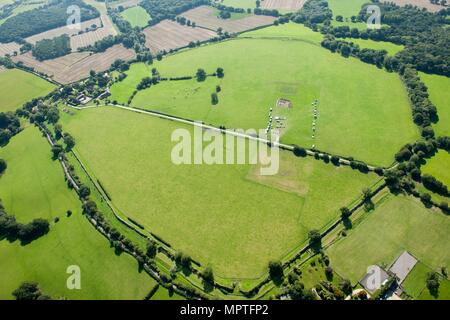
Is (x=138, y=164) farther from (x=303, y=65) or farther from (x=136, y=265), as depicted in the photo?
(x=303, y=65)

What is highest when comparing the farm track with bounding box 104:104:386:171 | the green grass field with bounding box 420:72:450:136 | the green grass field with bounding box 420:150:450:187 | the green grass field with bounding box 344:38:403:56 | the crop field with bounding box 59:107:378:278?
the green grass field with bounding box 344:38:403:56

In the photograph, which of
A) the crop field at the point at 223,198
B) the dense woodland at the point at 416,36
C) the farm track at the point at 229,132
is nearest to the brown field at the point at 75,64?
the farm track at the point at 229,132

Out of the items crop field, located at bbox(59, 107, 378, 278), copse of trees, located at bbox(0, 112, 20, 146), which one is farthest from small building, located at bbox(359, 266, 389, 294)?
copse of trees, located at bbox(0, 112, 20, 146)

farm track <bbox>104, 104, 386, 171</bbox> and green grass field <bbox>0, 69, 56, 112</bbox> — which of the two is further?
green grass field <bbox>0, 69, 56, 112</bbox>

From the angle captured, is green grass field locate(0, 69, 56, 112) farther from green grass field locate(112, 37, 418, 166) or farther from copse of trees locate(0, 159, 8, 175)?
copse of trees locate(0, 159, 8, 175)

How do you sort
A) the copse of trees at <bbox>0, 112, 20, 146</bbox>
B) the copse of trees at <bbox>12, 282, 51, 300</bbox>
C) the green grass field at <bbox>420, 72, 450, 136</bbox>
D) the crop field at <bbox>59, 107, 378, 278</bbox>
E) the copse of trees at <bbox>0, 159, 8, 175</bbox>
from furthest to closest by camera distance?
the copse of trees at <bbox>0, 112, 20, 146</bbox> < the copse of trees at <bbox>0, 159, 8, 175</bbox> < the green grass field at <bbox>420, 72, 450, 136</bbox> < the crop field at <bbox>59, 107, 378, 278</bbox> < the copse of trees at <bbox>12, 282, 51, 300</bbox>

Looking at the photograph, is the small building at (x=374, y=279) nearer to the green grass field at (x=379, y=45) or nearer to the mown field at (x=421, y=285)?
the mown field at (x=421, y=285)

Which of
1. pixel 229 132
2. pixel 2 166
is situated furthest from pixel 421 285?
pixel 2 166

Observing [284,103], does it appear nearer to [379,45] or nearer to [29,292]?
[379,45]
